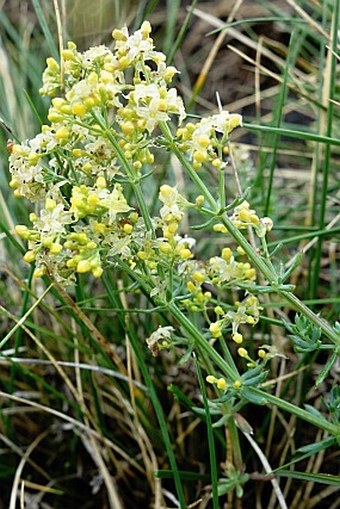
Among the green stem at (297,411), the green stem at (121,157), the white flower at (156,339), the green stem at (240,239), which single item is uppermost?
the green stem at (121,157)

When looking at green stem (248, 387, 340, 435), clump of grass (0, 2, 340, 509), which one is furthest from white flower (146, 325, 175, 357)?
green stem (248, 387, 340, 435)

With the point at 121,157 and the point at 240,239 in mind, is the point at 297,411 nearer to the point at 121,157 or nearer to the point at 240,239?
the point at 240,239

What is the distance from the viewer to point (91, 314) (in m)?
1.47

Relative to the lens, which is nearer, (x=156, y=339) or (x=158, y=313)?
(x=156, y=339)

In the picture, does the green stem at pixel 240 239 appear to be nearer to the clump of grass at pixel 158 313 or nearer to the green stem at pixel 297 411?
the clump of grass at pixel 158 313

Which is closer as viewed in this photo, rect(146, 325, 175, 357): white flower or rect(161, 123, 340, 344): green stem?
rect(161, 123, 340, 344): green stem

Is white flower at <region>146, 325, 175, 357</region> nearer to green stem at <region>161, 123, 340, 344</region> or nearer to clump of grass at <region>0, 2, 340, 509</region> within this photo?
clump of grass at <region>0, 2, 340, 509</region>

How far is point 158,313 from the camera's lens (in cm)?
119

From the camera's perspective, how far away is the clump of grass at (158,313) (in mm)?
858

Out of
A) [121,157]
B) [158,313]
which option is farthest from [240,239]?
[158,313]

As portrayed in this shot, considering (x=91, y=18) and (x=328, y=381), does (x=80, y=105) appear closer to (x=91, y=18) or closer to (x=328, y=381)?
(x=328, y=381)

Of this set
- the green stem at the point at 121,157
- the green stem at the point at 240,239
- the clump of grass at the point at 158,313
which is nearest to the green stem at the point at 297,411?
the clump of grass at the point at 158,313

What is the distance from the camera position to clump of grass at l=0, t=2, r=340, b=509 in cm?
86

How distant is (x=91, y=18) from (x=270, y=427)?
107cm
